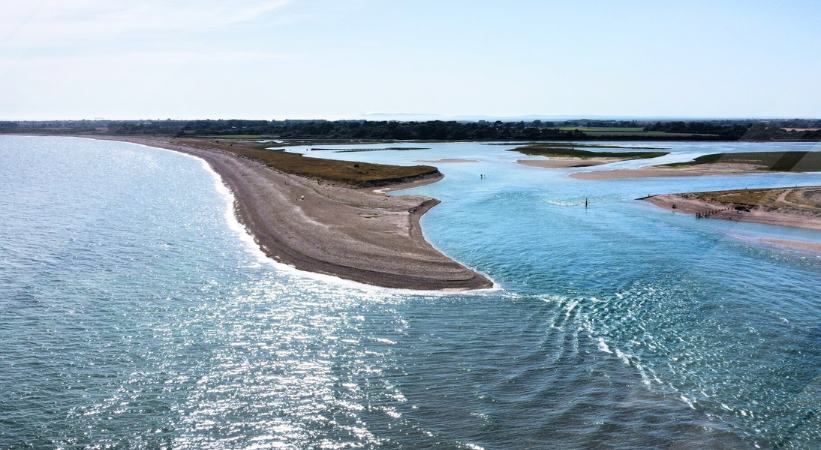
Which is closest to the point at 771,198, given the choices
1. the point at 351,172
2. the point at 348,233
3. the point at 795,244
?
the point at 795,244

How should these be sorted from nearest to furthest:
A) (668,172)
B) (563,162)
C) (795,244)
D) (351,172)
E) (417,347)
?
(417,347) → (795,244) → (351,172) → (668,172) → (563,162)

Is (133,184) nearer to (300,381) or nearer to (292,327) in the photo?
(292,327)

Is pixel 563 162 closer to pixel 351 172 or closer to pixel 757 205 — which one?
pixel 351 172

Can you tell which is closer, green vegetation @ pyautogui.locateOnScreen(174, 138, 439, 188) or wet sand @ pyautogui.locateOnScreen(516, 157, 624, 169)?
green vegetation @ pyautogui.locateOnScreen(174, 138, 439, 188)

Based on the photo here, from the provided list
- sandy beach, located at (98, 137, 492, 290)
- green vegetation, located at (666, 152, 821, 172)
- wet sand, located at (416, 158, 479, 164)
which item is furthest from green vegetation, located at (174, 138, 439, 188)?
green vegetation, located at (666, 152, 821, 172)

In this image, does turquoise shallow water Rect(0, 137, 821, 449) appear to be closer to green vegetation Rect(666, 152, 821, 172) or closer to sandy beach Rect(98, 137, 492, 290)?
sandy beach Rect(98, 137, 492, 290)

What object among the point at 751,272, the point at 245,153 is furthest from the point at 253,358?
the point at 245,153
